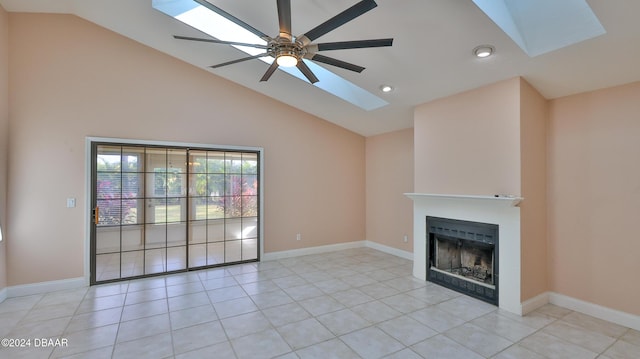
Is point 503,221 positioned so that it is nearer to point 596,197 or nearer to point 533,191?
point 533,191

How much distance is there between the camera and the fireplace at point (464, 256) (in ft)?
11.5

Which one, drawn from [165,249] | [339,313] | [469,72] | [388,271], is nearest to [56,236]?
[165,249]

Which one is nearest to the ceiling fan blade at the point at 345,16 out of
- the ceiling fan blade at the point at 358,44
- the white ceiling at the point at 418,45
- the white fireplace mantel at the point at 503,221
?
the ceiling fan blade at the point at 358,44

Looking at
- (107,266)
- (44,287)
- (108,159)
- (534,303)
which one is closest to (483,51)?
(534,303)

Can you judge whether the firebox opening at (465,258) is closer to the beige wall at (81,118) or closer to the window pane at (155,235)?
the beige wall at (81,118)

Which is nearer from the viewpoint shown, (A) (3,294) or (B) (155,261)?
(A) (3,294)

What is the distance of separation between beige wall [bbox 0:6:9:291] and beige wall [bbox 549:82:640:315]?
690 centimetres

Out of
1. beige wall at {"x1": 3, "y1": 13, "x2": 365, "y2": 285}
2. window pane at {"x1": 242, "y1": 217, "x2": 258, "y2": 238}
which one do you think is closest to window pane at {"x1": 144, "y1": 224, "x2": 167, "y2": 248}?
beige wall at {"x1": 3, "y1": 13, "x2": 365, "y2": 285}

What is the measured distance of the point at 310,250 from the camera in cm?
580

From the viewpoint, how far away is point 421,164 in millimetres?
4332

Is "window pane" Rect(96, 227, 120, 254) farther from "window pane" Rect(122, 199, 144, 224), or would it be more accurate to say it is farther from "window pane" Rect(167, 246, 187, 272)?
"window pane" Rect(167, 246, 187, 272)

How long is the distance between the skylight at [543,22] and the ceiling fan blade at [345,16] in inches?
46.2

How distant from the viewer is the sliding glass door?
4.21m

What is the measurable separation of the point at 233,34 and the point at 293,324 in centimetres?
367
